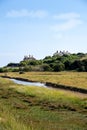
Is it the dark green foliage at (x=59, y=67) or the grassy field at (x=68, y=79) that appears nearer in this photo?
the grassy field at (x=68, y=79)

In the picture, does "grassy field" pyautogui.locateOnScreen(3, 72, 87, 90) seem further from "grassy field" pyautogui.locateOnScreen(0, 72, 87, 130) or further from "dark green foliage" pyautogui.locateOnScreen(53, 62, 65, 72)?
"dark green foliage" pyautogui.locateOnScreen(53, 62, 65, 72)

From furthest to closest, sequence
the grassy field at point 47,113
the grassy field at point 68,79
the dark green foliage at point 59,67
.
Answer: the dark green foliage at point 59,67
the grassy field at point 68,79
the grassy field at point 47,113

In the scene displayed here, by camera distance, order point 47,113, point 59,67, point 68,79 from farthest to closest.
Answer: point 59,67
point 68,79
point 47,113

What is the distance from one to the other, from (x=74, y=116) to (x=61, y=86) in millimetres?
34651

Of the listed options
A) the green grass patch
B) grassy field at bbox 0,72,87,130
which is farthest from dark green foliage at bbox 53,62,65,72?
the green grass patch

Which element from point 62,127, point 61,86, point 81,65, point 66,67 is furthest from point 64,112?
point 66,67

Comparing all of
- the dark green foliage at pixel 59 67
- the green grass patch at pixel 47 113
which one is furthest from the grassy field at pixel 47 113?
the dark green foliage at pixel 59 67

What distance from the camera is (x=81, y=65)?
106625mm

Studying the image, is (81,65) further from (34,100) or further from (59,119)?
(59,119)

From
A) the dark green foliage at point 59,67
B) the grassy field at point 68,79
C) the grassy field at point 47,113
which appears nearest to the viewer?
the grassy field at point 47,113

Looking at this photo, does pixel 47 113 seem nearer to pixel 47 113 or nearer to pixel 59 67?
pixel 47 113

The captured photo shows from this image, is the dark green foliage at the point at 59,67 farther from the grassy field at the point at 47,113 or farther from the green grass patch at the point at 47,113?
the green grass patch at the point at 47,113

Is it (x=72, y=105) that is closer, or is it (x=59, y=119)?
(x=59, y=119)

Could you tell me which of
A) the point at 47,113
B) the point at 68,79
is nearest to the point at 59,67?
the point at 68,79
